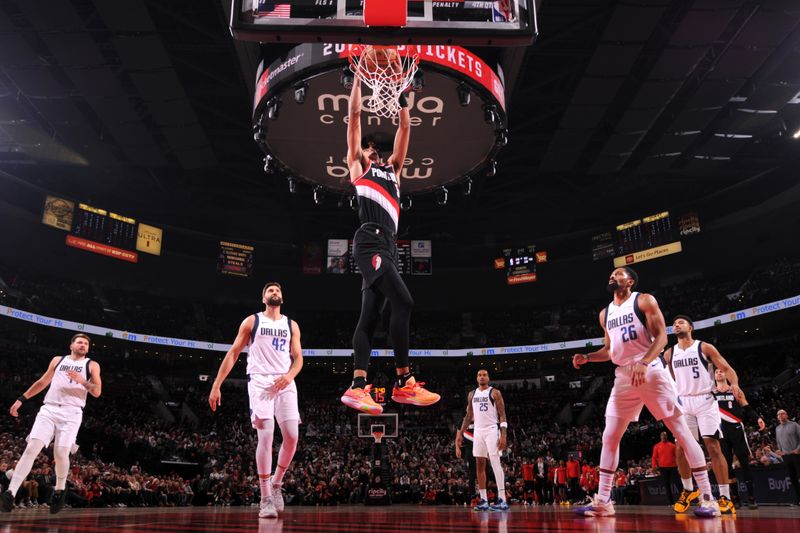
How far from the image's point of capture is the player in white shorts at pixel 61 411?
24.9ft

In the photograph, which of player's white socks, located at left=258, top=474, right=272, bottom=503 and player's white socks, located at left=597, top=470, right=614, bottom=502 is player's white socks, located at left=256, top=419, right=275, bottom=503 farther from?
player's white socks, located at left=597, top=470, right=614, bottom=502

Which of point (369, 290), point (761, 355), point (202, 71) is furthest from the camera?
point (761, 355)

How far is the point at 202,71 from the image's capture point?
56.3ft

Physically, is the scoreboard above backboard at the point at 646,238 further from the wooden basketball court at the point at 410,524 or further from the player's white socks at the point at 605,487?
the player's white socks at the point at 605,487

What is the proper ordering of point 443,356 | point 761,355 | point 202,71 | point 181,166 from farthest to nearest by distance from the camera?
1. point 443,356
2. point 761,355
3. point 181,166
4. point 202,71

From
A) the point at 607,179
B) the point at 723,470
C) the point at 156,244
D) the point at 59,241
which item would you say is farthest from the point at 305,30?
the point at 59,241

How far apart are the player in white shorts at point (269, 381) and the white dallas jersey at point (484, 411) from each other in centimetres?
396

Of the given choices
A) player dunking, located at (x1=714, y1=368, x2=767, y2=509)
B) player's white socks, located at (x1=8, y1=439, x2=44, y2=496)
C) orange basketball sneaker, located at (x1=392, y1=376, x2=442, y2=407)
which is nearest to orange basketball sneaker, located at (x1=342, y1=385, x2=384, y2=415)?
orange basketball sneaker, located at (x1=392, y1=376, x2=442, y2=407)

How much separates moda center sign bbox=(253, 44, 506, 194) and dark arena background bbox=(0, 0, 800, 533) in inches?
2.5

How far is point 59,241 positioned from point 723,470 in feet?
98.6

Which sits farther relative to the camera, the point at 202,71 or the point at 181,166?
the point at 181,166

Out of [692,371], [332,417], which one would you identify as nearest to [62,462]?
[692,371]

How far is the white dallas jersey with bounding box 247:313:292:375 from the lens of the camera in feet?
21.1

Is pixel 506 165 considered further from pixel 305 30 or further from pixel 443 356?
pixel 305 30
